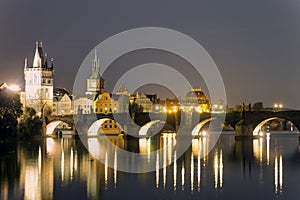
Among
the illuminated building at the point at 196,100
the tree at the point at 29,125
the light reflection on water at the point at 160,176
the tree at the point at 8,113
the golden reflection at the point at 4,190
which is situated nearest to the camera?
the golden reflection at the point at 4,190

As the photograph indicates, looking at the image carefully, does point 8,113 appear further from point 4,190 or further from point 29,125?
point 4,190

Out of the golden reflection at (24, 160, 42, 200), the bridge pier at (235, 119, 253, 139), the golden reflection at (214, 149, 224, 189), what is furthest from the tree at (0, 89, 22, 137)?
the bridge pier at (235, 119, 253, 139)

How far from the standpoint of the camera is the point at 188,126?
81.0 metres

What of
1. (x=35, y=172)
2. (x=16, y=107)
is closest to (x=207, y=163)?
(x=35, y=172)

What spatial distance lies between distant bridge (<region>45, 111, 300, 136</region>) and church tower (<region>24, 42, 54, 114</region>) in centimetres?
2442

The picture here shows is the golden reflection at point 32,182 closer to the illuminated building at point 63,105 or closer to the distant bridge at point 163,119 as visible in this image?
the distant bridge at point 163,119

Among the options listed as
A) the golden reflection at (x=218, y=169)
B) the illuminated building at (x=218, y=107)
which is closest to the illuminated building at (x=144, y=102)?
the illuminated building at (x=218, y=107)

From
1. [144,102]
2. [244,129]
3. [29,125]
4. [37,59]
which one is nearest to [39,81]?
[37,59]

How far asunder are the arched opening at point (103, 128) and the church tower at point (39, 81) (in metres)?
16.3

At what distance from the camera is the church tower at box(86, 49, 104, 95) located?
424 ft

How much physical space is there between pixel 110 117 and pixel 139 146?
19.0m

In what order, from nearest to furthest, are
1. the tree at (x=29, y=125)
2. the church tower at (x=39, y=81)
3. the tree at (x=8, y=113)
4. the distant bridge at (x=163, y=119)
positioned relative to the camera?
the tree at (x=8, y=113) < the distant bridge at (x=163, y=119) < the tree at (x=29, y=125) < the church tower at (x=39, y=81)

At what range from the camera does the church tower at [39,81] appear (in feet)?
378

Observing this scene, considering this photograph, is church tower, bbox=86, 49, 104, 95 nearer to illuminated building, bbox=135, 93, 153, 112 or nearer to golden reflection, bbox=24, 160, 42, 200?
illuminated building, bbox=135, 93, 153, 112
